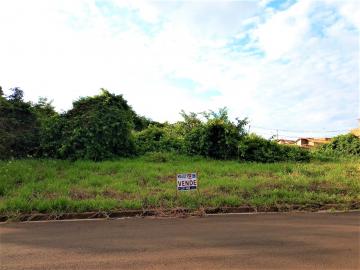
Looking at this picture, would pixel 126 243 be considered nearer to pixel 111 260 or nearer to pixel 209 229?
pixel 111 260

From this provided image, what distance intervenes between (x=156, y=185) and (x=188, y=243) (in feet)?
16.2

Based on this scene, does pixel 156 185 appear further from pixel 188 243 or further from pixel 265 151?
pixel 265 151

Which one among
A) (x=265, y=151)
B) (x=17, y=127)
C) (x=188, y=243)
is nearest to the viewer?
(x=188, y=243)

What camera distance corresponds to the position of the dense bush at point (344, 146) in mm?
21344

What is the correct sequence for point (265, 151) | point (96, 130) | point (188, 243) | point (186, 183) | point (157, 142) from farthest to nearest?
point (157, 142) → point (265, 151) → point (96, 130) → point (186, 183) → point (188, 243)

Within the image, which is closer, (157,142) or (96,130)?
(96,130)

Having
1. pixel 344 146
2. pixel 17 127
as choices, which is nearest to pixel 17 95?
pixel 17 127

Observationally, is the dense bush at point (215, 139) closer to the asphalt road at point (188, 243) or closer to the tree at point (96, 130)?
the tree at point (96, 130)

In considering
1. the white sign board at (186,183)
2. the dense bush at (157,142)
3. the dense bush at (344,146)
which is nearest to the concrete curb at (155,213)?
the white sign board at (186,183)

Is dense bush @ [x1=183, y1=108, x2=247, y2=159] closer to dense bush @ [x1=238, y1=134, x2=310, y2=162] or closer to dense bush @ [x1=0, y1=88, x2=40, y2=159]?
dense bush @ [x1=238, y1=134, x2=310, y2=162]

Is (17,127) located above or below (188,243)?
above

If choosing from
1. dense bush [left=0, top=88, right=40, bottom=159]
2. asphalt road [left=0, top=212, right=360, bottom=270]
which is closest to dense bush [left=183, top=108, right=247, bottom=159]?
dense bush [left=0, top=88, right=40, bottom=159]

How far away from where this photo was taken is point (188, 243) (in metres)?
6.53

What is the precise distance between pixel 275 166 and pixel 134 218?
23.7 feet
